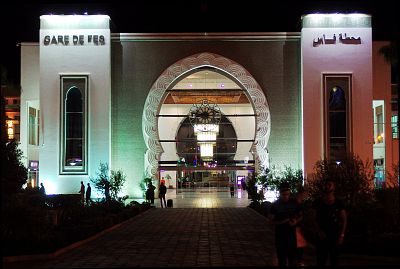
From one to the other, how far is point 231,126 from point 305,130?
17.7 metres

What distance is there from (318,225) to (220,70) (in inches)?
1234

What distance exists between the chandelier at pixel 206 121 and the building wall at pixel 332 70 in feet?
28.0

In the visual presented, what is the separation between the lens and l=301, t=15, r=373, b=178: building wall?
39438mm

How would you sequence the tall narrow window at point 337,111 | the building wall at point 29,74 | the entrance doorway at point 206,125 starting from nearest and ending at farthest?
1. the tall narrow window at point 337,111
2. the building wall at point 29,74
3. the entrance doorway at point 206,125

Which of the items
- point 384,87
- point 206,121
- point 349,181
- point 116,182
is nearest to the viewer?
point 349,181

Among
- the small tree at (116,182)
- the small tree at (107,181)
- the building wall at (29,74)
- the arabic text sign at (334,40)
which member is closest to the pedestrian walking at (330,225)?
the small tree at (107,181)

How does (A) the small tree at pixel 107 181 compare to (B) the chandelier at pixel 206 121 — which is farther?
(B) the chandelier at pixel 206 121

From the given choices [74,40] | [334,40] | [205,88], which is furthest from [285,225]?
[205,88]

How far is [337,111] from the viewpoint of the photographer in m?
39.7

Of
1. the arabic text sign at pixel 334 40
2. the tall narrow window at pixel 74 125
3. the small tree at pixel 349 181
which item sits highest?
the arabic text sign at pixel 334 40

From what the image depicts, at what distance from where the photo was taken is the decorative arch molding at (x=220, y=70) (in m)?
40.8

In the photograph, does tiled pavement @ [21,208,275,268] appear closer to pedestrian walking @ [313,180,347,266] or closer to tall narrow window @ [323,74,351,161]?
pedestrian walking @ [313,180,347,266]

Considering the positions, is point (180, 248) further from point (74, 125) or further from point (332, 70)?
point (332, 70)

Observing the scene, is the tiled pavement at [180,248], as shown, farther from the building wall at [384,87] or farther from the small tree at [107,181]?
the building wall at [384,87]
